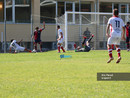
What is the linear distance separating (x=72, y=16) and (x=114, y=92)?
28.2 metres

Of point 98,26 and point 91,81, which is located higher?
point 98,26

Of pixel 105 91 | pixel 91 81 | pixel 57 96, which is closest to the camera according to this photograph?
pixel 57 96

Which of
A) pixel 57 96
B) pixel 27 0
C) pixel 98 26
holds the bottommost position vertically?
pixel 57 96

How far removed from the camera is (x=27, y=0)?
119ft

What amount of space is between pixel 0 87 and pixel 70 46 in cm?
2540

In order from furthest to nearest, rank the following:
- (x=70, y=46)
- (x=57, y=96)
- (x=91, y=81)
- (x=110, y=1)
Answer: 1. (x=110, y=1)
2. (x=70, y=46)
3. (x=91, y=81)
4. (x=57, y=96)

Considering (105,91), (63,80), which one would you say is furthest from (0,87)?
(105,91)

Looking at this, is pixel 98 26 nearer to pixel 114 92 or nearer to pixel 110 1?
pixel 110 1

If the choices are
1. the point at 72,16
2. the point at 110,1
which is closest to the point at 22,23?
the point at 72,16

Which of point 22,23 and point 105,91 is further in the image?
point 22,23

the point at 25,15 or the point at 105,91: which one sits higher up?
the point at 25,15

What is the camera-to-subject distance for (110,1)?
39.9m

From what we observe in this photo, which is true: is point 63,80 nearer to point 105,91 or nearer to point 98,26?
A: point 105,91

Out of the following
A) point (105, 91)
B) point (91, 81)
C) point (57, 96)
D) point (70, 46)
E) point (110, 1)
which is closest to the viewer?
point (57, 96)
